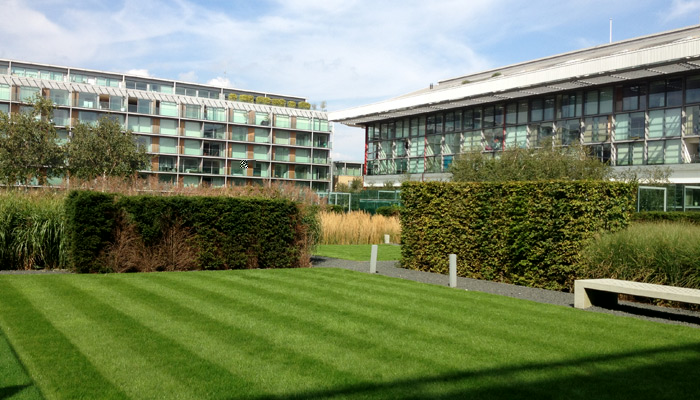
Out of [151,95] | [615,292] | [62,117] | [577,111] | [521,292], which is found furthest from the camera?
[151,95]

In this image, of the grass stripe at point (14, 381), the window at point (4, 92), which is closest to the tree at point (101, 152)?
the window at point (4, 92)

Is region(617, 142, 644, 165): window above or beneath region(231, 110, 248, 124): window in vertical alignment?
beneath

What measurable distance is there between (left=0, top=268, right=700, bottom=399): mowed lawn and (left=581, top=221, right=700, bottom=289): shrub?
226 centimetres

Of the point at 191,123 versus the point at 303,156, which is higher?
the point at 191,123

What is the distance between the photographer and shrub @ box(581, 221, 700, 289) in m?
10.9

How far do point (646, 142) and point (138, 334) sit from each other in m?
36.9

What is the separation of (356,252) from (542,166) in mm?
11938

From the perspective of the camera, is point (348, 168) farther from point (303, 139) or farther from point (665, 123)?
point (665, 123)

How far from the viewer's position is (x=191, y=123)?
68375 mm

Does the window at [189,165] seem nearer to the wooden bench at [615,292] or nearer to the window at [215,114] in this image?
the window at [215,114]

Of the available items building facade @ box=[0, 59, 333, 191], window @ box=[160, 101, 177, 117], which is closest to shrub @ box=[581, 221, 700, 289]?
building facade @ box=[0, 59, 333, 191]

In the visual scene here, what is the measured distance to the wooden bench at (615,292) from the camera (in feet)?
29.5

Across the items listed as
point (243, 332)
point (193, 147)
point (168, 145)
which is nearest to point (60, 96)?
point (168, 145)

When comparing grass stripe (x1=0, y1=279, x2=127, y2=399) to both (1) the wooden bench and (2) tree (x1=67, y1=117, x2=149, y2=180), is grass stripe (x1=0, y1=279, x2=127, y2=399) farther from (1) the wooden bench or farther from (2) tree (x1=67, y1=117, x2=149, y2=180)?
(2) tree (x1=67, y1=117, x2=149, y2=180)
